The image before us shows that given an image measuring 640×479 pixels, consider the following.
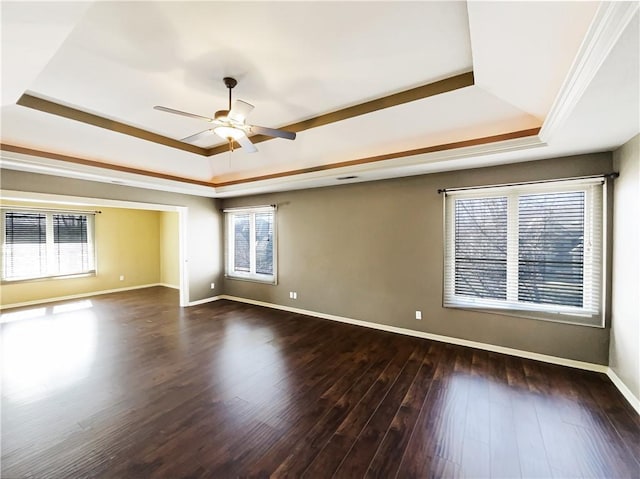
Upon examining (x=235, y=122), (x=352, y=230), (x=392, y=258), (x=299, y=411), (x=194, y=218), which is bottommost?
(x=299, y=411)

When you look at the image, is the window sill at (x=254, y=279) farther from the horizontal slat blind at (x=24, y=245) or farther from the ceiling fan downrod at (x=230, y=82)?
the horizontal slat blind at (x=24, y=245)

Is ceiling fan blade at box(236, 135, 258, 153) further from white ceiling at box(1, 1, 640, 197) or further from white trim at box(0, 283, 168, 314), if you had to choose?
white trim at box(0, 283, 168, 314)

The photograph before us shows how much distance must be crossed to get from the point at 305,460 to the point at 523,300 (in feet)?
10.3

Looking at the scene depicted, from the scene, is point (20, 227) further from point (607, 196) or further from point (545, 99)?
point (607, 196)

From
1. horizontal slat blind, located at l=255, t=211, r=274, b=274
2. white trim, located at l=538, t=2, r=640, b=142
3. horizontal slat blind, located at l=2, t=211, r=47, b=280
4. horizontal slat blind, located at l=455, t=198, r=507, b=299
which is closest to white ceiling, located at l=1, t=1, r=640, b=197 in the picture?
white trim, located at l=538, t=2, r=640, b=142

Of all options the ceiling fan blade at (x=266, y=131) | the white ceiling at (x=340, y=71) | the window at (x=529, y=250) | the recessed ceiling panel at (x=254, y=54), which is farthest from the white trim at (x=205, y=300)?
the window at (x=529, y=250)

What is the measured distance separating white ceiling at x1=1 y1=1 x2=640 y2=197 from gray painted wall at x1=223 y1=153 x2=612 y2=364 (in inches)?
11.7

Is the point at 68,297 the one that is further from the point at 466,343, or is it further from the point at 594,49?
the point at 594,49

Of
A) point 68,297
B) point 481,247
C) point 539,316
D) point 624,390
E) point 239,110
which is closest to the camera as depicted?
point 239,110

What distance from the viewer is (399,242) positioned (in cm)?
412

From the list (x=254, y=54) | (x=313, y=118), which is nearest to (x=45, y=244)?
(x=313, y=118)

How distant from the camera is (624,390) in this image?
248 cm

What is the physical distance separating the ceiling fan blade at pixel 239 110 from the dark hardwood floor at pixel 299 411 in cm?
260

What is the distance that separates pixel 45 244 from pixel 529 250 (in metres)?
9.29
